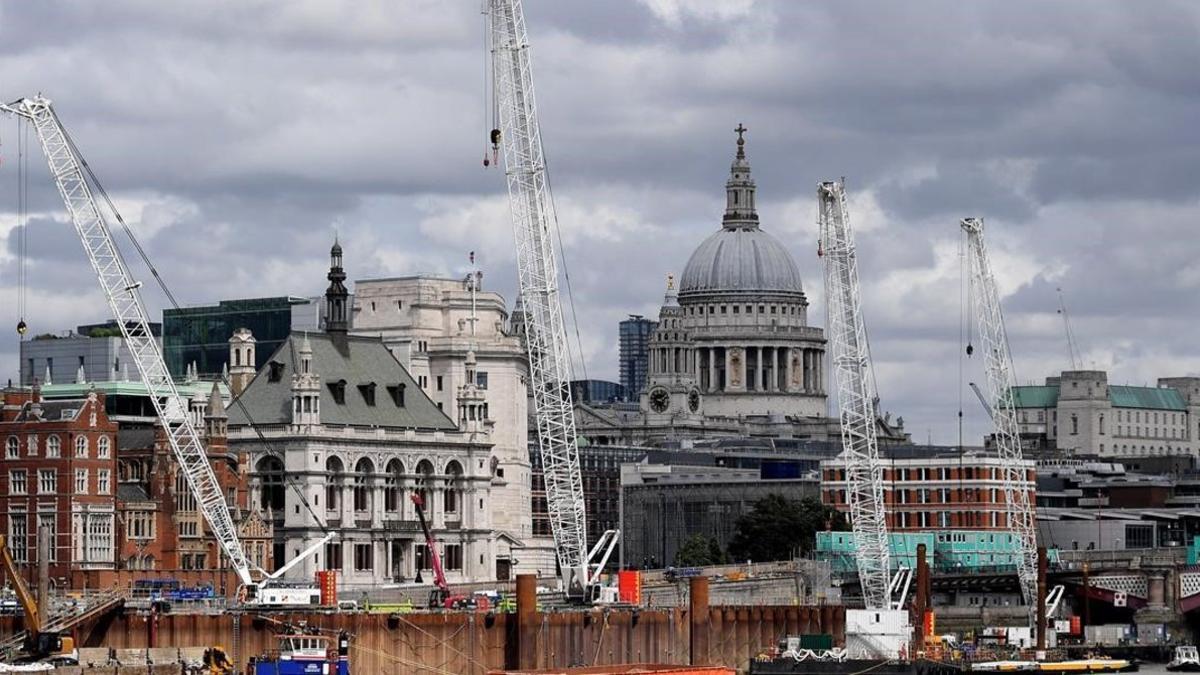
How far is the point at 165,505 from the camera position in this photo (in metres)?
190

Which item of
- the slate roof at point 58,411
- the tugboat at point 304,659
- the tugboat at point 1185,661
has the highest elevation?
the slate roof at point 58,411

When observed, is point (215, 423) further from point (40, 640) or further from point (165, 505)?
point (40, 640)

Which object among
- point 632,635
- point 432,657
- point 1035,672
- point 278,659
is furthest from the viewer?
point 1035,672

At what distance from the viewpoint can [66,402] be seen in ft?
630

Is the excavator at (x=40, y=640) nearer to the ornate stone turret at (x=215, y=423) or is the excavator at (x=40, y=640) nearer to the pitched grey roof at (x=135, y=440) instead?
the ornate stone turret at (x=215, y=423)

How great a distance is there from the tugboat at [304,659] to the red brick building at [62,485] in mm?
54984

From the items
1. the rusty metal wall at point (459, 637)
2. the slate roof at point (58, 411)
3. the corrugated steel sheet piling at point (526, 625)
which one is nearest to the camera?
the rusty metal wall at point (459, 637)

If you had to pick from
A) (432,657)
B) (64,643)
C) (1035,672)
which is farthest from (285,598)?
(1035,672)

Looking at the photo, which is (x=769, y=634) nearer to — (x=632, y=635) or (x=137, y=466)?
(x=632, y=635)

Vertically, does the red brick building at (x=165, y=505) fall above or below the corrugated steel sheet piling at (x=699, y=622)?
above

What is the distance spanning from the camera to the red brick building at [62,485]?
183 meters

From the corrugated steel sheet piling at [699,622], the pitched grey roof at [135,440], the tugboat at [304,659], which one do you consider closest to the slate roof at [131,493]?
the pitched grey roof at [135,440]

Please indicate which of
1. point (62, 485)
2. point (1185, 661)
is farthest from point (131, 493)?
point (1185, 661)

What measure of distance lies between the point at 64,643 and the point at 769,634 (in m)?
46.7
